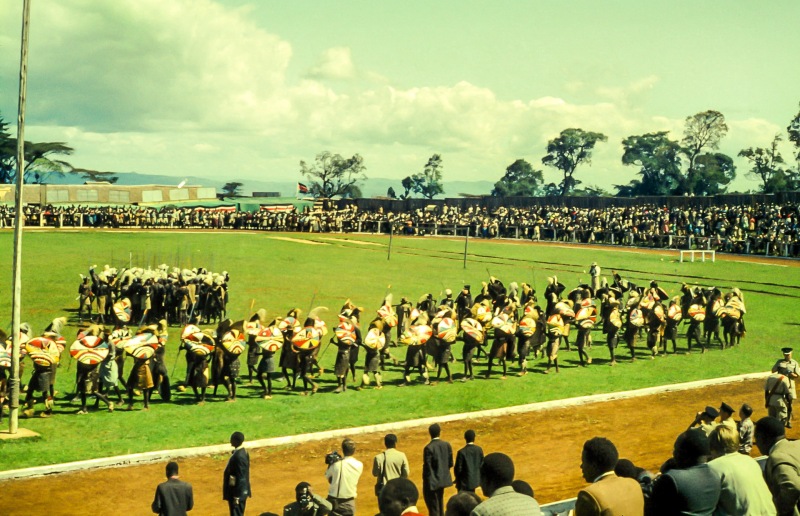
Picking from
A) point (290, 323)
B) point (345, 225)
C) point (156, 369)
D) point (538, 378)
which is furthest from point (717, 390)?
point (345, 225)

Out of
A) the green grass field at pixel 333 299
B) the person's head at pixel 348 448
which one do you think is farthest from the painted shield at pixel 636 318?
the person's head at pixel 348 448

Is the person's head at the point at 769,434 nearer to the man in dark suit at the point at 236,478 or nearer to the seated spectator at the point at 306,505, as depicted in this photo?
the seated spectator at the point at 306,505

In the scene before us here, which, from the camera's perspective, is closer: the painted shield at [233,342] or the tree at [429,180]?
the painted shield at [233,342]

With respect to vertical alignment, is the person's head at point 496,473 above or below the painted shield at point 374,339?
above

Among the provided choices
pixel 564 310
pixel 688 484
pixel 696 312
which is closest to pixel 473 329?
pixel 564 310

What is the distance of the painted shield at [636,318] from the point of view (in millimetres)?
23438

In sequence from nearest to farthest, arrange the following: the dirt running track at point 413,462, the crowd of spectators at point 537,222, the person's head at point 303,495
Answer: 1. the person's head at point 303,495
2. the dirt running track at point 413,462
3. the crowd of spectators at point 537,222

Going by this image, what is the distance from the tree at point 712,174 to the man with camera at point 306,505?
77198 mm

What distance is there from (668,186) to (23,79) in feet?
257

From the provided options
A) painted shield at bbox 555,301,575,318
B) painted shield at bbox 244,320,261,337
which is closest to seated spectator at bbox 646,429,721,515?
painted shield at bbox 244,320,261,337

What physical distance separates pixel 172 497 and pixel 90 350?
8353mm

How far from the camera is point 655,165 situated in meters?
85.9

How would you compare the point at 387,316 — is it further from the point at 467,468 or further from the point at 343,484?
the point at 343,484

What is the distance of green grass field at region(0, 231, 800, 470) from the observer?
16.2 m
